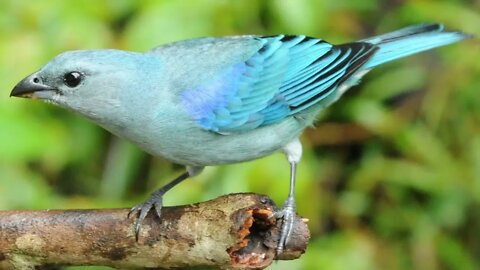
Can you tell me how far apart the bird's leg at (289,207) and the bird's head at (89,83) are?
0.66 meters

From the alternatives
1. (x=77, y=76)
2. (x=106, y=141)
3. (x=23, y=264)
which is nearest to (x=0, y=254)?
(x=23, y=264)

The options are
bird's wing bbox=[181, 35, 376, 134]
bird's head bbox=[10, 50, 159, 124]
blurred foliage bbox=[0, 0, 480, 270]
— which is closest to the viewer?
bird's head bbox=[10, 50, 159, 124]

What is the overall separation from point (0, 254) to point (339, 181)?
2.33 meters

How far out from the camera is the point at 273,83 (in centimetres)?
345

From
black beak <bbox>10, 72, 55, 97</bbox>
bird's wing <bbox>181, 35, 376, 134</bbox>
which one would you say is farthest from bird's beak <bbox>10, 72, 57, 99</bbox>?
bird's wing <bbox>181, 35, 376, 134</bbox>

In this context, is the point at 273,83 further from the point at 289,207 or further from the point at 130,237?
the point at 130,237

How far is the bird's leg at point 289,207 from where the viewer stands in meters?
2.60

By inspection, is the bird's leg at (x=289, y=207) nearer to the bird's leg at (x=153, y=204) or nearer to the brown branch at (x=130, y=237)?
the brown branch at (x=130, y=237)

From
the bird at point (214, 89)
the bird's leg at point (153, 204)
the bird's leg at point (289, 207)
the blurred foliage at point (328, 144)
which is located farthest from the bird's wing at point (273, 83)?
the blurred foliage at point (328, 144)

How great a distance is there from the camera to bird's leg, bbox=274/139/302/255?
2.60m

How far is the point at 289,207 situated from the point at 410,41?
1.06 metres

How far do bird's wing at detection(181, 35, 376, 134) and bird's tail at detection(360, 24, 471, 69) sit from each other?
0.31ft

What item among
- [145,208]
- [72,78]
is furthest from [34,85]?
[145,208]

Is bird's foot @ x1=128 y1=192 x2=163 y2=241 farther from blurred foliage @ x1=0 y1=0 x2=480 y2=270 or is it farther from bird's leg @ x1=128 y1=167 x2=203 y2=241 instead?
blurred foliage @ x1=0 y1=0 x2=480 y2=270
